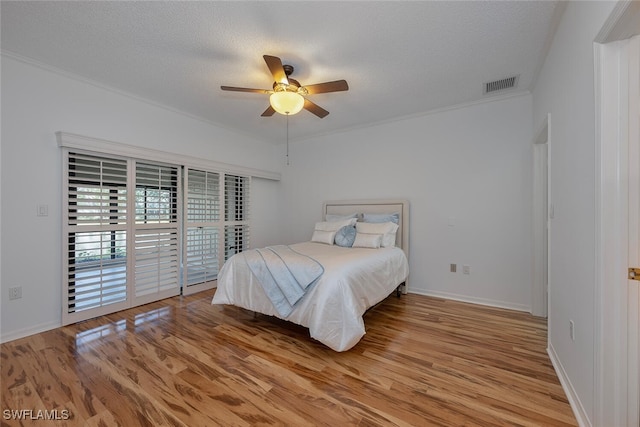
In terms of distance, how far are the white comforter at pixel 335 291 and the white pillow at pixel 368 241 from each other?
0.47 feet

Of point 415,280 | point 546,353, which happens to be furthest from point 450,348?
point 415,280

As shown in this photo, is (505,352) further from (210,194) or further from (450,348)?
(210,194)

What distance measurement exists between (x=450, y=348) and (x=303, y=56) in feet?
9.63

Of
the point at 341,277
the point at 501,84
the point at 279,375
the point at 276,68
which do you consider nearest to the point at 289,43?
the point at 276,68

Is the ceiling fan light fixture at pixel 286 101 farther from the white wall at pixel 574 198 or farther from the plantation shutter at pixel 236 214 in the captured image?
the plantation shutter at pixel 236 214

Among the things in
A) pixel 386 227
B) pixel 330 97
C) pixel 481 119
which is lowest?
pixel 386 227

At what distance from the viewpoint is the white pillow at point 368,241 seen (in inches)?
136

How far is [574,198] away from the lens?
1649 mm

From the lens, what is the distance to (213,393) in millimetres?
1725

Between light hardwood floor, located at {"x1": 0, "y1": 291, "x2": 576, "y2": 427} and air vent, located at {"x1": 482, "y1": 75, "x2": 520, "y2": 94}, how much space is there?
8.58 ft

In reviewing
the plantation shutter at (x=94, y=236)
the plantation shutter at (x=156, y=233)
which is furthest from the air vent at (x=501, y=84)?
the plantation shutter at (x=94, y=236)

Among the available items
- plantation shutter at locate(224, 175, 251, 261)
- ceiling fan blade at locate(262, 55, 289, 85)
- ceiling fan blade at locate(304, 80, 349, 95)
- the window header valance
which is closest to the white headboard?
plantation shutter at locate(224, 175, 251, 261)

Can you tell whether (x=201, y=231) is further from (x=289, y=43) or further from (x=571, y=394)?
(x=571, y=394)

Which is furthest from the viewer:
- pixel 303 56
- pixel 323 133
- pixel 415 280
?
pixel 323 133
